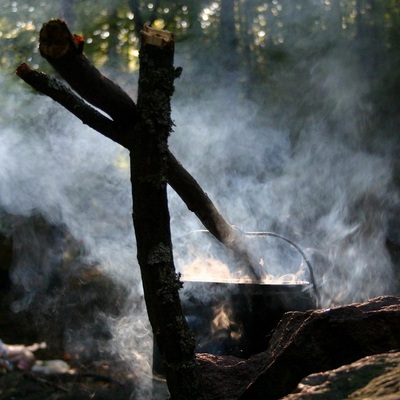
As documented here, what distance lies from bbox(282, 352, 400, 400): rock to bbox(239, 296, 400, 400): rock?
1.00 ft

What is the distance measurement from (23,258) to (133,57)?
12.8ft

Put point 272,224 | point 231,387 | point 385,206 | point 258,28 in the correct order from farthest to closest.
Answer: point 258,28 < point 385,206 < point 272,224 < point 231,387

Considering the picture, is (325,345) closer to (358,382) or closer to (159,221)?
(358,382)

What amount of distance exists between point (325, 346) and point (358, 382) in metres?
0.48

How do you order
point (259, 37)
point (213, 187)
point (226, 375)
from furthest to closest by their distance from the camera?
point (259, 37)
point (213, 187)
point (226, 375)

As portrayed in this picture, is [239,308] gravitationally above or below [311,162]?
below

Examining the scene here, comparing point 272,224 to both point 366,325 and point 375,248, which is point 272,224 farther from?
point 366,325

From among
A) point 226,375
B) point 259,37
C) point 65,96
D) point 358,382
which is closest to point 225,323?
point 226,375

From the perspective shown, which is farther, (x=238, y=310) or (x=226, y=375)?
(x=238, y=310)

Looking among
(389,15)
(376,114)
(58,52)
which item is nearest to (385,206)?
(376,114)

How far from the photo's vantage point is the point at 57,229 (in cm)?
698

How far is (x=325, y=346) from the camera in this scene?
2295mm

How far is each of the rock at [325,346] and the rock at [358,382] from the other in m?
0.30

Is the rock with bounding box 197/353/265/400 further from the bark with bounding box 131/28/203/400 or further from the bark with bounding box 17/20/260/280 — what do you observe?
the bark with bounding box 17/20/260/280
